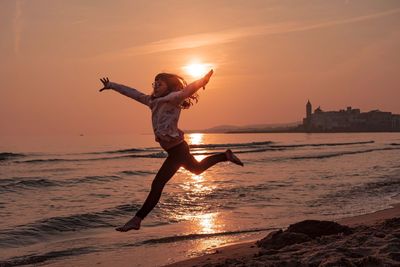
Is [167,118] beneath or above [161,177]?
above

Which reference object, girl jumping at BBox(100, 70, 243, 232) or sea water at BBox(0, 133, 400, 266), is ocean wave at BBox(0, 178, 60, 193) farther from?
girl jumping at BBox(100, 70, 243, 232)

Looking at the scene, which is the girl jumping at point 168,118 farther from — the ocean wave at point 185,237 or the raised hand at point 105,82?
the ocean wave at point 185,237

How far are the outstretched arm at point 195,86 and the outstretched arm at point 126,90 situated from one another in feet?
1.98

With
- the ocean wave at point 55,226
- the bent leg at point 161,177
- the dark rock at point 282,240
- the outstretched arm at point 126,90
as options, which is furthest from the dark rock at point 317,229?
the ocean wave at point 55,226

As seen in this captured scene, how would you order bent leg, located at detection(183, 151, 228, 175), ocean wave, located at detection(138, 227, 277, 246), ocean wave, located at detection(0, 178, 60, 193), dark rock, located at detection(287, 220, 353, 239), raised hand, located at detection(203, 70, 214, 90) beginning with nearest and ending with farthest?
raised hand, located at detection(203, 70, 214, 90)
bent leg, located at detection(183, 151, 228, 175)
dark rock, located at detection(287, 220, 353, 239)
ocean wave, located at detection(138, 227, 277, 246)
ocean wave, located at detection(0, 178, 60, 193)

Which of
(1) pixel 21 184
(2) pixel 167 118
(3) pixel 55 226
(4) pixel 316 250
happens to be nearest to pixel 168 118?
(2) pixel 167 118

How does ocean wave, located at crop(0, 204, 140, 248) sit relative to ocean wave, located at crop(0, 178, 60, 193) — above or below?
below

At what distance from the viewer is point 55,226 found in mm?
13320

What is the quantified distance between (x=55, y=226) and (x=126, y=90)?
8298mm

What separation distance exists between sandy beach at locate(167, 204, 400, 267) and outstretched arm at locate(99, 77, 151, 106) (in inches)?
103

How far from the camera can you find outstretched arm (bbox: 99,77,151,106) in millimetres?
6061

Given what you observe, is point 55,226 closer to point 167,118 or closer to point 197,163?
point 197,163

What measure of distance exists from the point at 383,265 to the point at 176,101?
3087mm

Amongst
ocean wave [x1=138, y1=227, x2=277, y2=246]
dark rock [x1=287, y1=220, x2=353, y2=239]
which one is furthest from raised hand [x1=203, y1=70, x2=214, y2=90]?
ocean wave [x1=138, y1=227, x2=277, y2=246]
